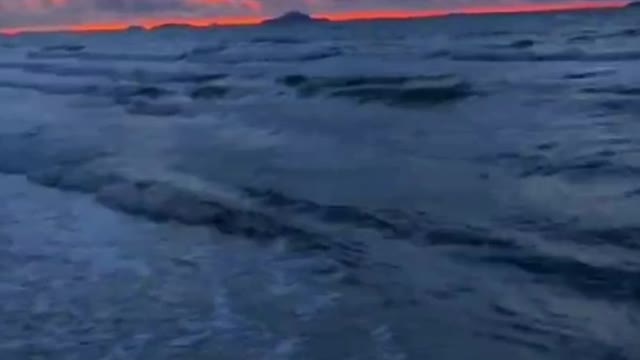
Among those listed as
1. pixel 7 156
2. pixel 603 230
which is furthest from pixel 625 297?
pixel 7 156

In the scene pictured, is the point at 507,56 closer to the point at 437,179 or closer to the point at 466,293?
the point at 437,179

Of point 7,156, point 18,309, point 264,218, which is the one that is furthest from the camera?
point 7,156

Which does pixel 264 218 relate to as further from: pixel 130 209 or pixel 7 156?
pixel 7 156

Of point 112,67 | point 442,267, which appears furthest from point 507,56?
point 442,267

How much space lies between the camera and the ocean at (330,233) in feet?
20.3

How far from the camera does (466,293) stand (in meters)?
7.05

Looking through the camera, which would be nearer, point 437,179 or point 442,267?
point 442,267

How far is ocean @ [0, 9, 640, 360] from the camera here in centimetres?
620

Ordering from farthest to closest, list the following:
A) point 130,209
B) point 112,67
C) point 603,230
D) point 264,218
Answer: point 112,67 < point 130,209 < point 264,218 < point 603,230

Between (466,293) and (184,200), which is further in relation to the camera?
(184,200)

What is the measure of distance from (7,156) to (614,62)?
66.1 feet

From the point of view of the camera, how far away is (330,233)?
9117 millimetres

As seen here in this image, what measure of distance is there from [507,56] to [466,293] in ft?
103

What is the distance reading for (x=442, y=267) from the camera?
305 inches
